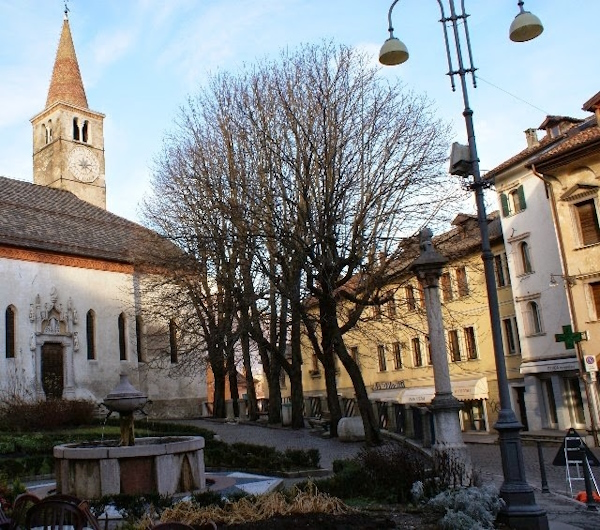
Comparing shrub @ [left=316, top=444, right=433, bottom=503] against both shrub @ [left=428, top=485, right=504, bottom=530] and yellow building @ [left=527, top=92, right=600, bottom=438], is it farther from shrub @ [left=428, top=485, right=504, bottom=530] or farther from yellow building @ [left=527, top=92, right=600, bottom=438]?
yellow building @ [left=527, top=92, right=600, bottom=438]

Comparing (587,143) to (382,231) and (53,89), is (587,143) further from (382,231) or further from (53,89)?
(53,89)

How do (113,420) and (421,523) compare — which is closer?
(421,523)

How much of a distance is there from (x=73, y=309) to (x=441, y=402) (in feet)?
81.5

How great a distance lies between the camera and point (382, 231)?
20.5 m

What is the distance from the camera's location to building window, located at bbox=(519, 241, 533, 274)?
32.0 meters

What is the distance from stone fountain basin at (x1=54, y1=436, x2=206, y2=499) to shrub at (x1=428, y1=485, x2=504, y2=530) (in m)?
4.56

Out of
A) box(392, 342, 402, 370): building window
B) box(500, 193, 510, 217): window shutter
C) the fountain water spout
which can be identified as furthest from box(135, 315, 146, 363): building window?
the fountain water spout

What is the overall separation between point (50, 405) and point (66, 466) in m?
15.4

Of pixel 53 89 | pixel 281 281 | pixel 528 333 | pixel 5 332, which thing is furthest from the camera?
pixel 53 89

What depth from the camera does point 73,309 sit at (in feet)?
107

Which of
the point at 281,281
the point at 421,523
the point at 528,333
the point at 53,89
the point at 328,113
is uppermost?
the point at 53,89

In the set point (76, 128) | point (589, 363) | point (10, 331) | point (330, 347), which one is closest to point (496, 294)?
point (330, 347)

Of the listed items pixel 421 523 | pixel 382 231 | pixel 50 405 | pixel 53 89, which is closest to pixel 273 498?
→ pixel 421 523

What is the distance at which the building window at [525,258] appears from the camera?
105 feet
